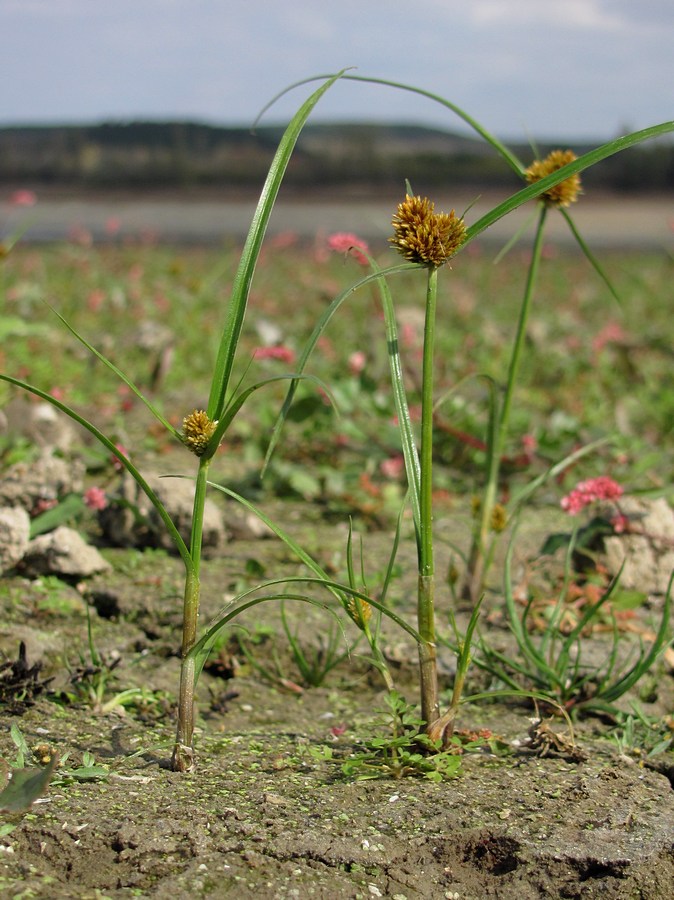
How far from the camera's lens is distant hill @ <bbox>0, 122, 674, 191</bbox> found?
14.9 meters

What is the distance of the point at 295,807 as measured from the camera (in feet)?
4.55

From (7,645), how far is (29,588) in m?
0.27

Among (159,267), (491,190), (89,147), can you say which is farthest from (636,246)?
(89,147)

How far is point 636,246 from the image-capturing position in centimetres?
1158

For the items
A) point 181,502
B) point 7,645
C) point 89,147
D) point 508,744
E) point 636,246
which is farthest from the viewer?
point 89,147

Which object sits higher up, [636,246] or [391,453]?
[636,246]

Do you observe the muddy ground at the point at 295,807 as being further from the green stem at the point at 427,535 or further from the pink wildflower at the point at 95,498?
the pink wildflower at the point at 95,498

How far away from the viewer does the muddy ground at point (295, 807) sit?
1.25m

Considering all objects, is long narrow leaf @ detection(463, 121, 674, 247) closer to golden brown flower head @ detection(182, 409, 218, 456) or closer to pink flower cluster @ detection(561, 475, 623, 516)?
golden brown flower head @ detection(182, 409, 218, 456)

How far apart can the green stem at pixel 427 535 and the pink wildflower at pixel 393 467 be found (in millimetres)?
1373

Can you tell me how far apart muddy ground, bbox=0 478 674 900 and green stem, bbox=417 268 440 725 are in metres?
0.10

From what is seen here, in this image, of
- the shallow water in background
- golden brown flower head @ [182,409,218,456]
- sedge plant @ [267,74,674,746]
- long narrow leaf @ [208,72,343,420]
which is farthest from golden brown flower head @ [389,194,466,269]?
the shallow water in background

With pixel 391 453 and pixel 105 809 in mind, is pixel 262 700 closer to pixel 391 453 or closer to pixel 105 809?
pixel 105 809

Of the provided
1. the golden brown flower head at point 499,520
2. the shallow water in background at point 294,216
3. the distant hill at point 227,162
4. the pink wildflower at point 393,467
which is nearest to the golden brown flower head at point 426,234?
the golden brown flower head at point 499,520
